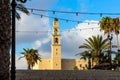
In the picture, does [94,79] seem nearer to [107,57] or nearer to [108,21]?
[107,57]

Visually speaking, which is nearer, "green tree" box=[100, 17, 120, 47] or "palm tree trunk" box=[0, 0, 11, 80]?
"palm tree trunk" box=[0, 0, 11, 80]

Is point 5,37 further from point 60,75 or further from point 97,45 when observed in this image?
point 97,45

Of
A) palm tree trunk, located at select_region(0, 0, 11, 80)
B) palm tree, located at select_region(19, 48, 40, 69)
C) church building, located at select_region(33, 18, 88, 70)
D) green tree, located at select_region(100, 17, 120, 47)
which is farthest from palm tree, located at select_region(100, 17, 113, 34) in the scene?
palm tree trunk, located at select_region(0, 0, 11, 80)

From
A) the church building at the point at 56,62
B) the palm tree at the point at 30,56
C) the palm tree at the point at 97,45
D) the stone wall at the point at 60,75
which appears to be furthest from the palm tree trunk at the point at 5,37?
the church building at the point at 56,62

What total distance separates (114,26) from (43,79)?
55.8m

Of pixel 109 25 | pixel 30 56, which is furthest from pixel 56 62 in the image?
pixel 109 25

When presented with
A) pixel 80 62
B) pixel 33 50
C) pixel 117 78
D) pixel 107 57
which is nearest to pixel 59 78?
pixel 117 78

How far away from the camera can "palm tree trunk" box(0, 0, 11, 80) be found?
1316 centimetres

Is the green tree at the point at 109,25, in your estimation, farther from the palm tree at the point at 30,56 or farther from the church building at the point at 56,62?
the church building at the point at 56,62

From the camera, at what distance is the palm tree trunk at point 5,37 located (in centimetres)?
1316

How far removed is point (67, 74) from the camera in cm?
2239

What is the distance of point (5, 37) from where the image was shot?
1345cm

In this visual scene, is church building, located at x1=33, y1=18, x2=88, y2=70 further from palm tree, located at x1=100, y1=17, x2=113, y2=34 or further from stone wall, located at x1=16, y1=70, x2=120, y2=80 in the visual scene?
stone wall, located at x1=16, y1=70, x2=120, y2=80

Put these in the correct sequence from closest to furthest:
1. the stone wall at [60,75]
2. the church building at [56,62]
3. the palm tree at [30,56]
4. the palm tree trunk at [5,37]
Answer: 1. the palm tree trunk at [5,37]
2. the stone wall at [60,75]
3. the palm tree at [30,56]
4. the church building at [56,62]
